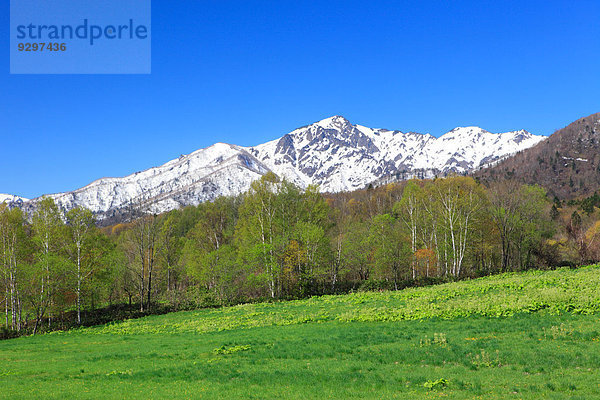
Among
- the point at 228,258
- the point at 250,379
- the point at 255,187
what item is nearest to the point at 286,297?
the point at 228,258

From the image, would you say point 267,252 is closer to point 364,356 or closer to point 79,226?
point 79,226

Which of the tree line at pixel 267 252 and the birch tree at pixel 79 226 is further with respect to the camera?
the birch tree at pixel 79 226

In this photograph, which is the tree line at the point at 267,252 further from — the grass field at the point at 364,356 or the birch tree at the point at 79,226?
the grass field at the point at 364,356

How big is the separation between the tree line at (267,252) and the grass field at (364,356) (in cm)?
1391

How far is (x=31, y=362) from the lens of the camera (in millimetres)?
25859

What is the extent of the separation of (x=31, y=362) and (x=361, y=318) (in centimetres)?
2430

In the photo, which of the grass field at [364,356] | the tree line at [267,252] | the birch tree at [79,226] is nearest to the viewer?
the grass field at [364,356]

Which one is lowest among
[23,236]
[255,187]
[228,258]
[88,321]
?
[88,321]

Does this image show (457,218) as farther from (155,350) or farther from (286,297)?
(155,350)

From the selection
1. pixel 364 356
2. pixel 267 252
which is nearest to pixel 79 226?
pixel 267 252

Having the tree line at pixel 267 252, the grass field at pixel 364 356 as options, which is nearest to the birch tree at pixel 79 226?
the tree line at pixel 267 252

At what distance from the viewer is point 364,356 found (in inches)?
762

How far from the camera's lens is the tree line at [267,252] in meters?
47.8

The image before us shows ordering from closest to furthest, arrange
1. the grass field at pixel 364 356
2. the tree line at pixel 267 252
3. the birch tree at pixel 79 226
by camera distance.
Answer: the grass field at pixel 364 356, the tree line at pixel 267 252, the birch tree at pixel 79 226
